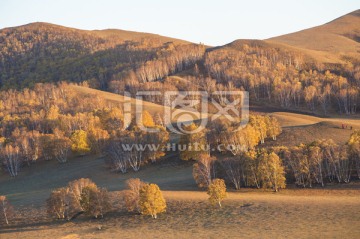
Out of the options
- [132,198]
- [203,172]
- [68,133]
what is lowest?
[132,198]

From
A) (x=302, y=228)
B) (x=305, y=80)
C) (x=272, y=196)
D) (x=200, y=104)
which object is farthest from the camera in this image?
(x=305, y=80)

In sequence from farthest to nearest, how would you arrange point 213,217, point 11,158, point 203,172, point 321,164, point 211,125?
point 11,158, point 211,125, point 203,172, point 321,164, point 213,217

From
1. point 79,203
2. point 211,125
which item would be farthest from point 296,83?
point 79,203

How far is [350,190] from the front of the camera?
193 ft

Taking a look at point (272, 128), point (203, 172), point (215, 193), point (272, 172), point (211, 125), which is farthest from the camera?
point (211, 125)

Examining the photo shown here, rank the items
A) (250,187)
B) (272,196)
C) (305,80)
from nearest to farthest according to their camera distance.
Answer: (272,196) < (250,187) < (305,80)

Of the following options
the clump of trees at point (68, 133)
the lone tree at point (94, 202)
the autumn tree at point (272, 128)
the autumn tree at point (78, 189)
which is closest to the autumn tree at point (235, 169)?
the lone tree at point (94, 202)

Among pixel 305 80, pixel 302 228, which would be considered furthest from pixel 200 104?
pixel 302 228

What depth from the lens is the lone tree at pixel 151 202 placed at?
2048 inches

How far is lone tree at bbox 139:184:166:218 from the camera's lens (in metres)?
52.0

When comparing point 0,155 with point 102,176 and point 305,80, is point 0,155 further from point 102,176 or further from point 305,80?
point 305,80

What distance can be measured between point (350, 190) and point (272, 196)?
37.9ft

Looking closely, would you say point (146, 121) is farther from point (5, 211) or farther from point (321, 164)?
point (5, 211)

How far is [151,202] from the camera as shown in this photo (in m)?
52.2
